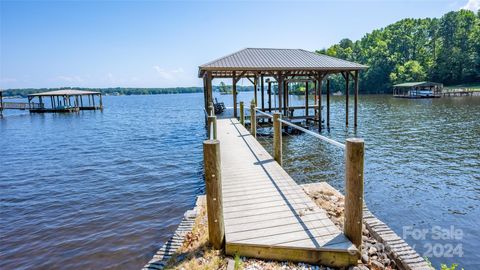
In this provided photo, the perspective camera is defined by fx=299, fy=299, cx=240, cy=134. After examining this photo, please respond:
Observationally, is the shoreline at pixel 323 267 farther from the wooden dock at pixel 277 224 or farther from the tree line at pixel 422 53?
the tree line at pixel 422 53

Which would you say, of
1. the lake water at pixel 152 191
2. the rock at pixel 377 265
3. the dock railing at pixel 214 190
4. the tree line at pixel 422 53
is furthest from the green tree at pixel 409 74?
the dock railing at pixel 214 190

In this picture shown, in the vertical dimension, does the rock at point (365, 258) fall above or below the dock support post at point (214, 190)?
below

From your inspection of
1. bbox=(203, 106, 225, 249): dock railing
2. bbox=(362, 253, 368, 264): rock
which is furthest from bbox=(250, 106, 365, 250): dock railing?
bbox=(203, 106, 225, 249): dock railing

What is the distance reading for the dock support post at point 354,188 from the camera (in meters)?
3.33

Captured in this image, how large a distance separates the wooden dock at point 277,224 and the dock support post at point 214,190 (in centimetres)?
15

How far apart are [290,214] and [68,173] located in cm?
1006

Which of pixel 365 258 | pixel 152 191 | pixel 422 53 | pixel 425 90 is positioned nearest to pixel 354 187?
pixel 365 258

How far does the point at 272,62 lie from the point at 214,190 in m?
12.6

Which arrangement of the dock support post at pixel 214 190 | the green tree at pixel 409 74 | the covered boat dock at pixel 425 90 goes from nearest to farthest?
the dock support post at pixel 214 190
the covered boat dock at pixel 425 90
the green tree at pixel 409 74

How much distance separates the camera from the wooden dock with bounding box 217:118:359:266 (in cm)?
334

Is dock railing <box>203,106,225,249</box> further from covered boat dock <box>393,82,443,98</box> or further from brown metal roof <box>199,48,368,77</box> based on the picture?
covered boat dock <box>393,82,443,98</box>

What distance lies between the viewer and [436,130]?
56.7 ft

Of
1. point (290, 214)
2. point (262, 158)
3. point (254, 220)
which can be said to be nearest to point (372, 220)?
point (290, 214)

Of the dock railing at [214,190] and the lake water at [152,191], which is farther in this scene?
the lake water at [152,191]
